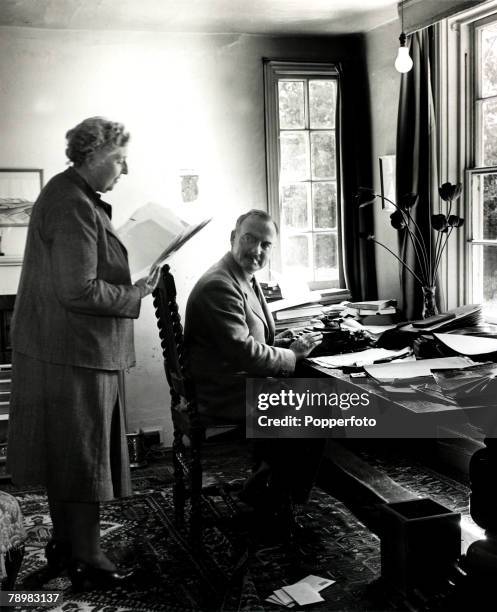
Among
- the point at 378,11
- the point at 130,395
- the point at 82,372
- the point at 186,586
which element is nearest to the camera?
the point at 82,372

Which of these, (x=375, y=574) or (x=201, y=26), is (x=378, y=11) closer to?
(x=201, y=26)

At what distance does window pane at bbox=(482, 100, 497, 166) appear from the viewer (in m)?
4.12

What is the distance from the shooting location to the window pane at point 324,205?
203 inches

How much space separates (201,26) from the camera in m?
4.63

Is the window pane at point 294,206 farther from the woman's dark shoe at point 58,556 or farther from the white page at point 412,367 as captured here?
the woman's dark shoe at point 58,556

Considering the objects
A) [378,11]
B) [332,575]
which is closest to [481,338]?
[332,575]

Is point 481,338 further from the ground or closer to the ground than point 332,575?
further from the ground

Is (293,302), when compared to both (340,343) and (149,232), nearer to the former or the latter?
(340,343)

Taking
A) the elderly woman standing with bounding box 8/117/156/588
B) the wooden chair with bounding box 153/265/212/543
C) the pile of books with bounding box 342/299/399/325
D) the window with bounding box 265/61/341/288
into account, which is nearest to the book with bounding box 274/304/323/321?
the pile of books with bounding box 342/299/399/325

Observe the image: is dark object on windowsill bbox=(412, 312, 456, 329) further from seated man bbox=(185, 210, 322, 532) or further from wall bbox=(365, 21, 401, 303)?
wall bbox=(365, 21, 401, 303)

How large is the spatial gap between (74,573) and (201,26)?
11.1 feet

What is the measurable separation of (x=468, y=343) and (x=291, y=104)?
108 inches

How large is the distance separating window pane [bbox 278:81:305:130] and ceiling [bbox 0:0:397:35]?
35 cm

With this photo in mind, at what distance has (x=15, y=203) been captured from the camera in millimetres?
4520
